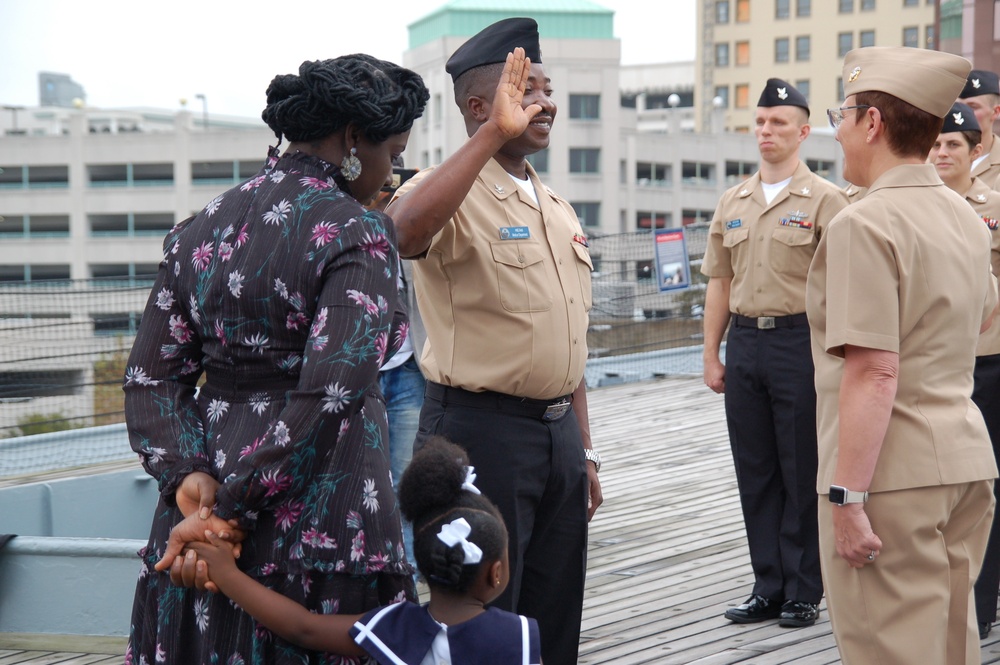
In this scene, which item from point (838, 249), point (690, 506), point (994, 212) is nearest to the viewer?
point (838, 249)

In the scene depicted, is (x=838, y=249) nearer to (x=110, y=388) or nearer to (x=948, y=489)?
(x=948, y=489)

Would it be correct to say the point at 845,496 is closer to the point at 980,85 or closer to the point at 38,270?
the point at 980,85

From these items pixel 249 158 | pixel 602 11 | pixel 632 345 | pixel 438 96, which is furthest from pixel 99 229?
pixel 632 345

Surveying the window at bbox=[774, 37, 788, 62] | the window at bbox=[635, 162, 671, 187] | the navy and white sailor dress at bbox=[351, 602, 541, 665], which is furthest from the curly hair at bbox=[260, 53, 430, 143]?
the window at bbox=[774, 37, 788, 62]

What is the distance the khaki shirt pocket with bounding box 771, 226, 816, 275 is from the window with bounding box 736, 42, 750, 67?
76.1 m

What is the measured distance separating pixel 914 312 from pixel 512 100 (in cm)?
95

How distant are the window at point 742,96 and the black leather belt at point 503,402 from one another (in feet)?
255

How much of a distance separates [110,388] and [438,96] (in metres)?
56.8

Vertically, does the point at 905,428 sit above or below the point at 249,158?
below

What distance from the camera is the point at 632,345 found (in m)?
11.6

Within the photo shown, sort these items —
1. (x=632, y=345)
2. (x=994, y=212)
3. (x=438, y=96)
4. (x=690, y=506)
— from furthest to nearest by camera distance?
(x=438, y=96) < (x=632, y=345) < (x=690, y=506) < (x=994, y=212)

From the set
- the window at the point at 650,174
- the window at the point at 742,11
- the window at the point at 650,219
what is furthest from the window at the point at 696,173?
the window at the point at 742,11

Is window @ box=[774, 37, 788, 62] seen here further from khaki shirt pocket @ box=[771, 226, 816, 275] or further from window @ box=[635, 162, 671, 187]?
khaki shirt pocket @ box=[771, 226, 816, 275]

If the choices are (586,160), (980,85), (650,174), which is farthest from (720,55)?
(980,85)
